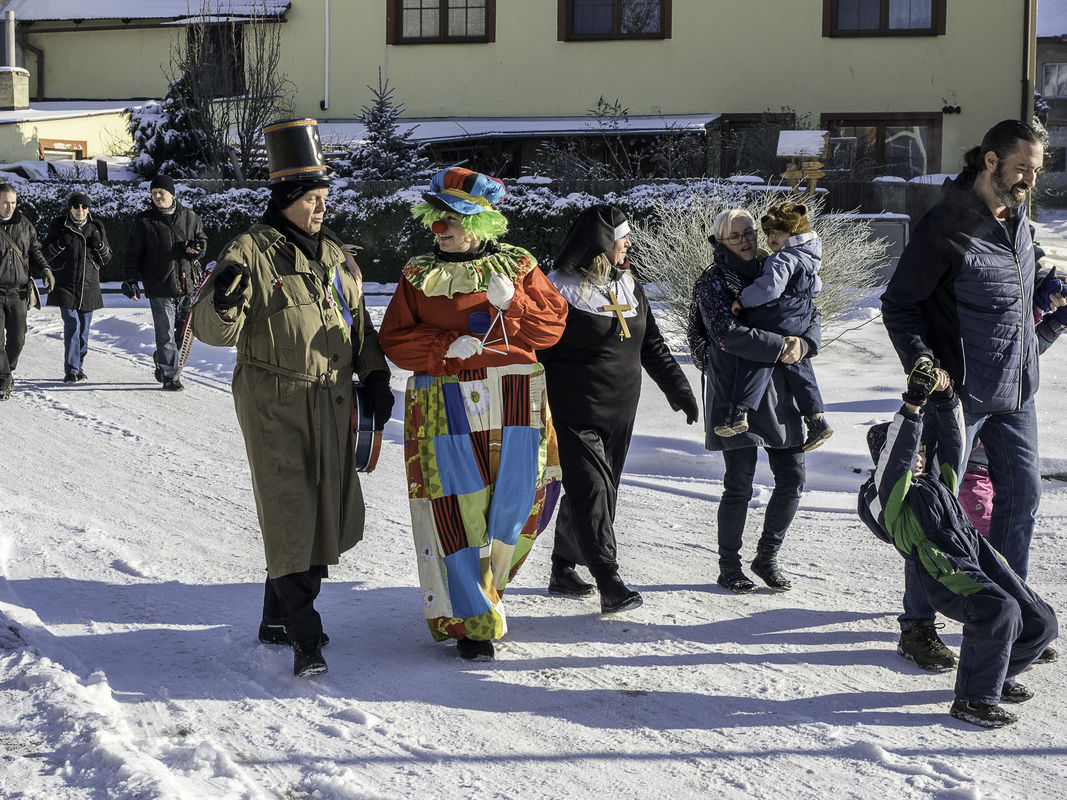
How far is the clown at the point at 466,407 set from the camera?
15.9 feet

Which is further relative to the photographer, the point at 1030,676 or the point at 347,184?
the point at 347,184

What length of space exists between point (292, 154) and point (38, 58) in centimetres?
2535

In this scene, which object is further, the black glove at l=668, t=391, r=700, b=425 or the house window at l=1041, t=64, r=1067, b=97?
the house window at l=1041, t=64, r=1067, b=97

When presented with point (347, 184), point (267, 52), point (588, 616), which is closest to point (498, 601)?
point (588, 616)

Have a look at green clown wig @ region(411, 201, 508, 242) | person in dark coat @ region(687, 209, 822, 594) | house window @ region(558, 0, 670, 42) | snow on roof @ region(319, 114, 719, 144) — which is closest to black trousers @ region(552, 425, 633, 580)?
person in dark coat @ region(687, 209, 822, 594)

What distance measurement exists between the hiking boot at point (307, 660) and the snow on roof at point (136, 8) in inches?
776

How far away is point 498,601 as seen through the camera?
4938 mm

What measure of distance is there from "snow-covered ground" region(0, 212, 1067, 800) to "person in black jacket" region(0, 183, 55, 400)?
9.56 feet

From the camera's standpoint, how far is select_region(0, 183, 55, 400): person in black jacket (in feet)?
33.5

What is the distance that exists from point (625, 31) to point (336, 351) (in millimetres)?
18879

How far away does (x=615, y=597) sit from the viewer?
5340 mm

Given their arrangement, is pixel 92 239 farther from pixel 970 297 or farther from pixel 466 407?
pixel 970 297

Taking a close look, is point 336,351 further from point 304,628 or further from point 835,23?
point 835,23

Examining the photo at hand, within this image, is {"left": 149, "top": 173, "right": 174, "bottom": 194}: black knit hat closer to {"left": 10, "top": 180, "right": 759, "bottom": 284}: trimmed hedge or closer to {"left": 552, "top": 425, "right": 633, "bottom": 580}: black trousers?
{"left": 10, "top": 180, "right": 759, "bottom": 284}: trimmed hedge
